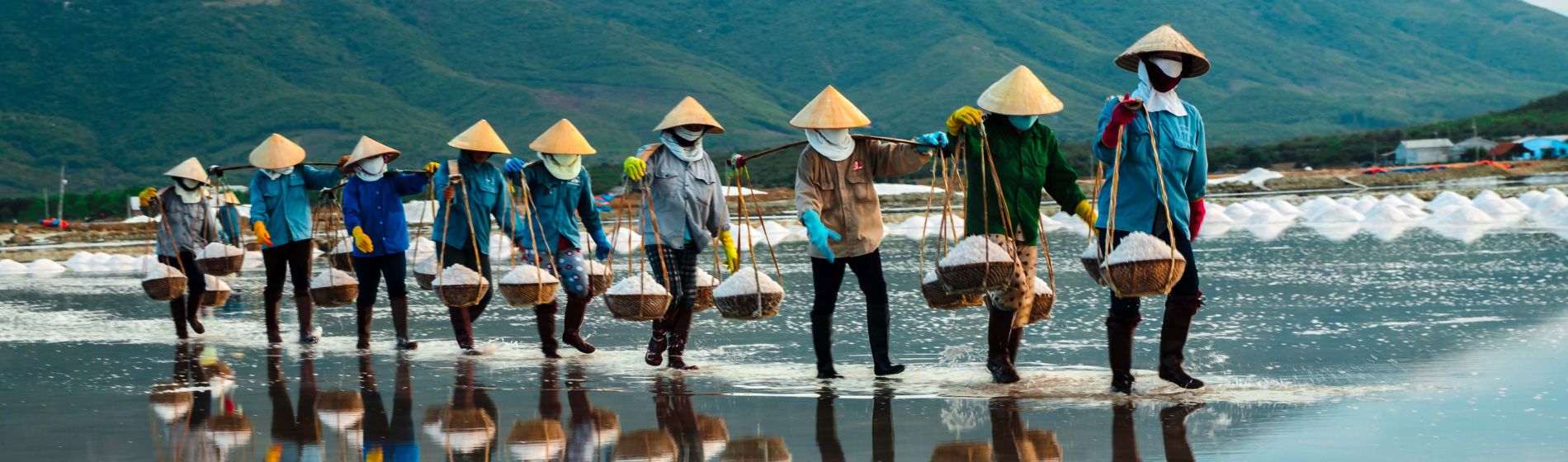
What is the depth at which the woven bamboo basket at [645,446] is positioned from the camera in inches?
258

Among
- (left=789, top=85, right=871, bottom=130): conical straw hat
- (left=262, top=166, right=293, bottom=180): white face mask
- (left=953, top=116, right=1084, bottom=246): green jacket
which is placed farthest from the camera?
(left=262, top=166, right=293, bottom=180): white face mask

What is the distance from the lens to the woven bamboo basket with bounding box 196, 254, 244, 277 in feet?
41.5

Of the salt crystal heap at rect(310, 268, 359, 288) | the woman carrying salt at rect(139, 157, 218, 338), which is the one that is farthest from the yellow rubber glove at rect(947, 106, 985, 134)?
the woman carrying salt at rect(139, 157, 218, 338)

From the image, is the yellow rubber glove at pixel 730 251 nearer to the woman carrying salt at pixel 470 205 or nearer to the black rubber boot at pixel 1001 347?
the woman carrying salt at pixel 470 205

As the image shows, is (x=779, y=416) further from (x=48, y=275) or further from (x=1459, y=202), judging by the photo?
(x=1459, y=202)

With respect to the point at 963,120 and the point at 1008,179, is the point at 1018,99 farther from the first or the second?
the point at 1008,179

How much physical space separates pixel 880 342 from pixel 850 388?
0.52m

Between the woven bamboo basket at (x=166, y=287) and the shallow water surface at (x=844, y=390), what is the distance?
471 mm

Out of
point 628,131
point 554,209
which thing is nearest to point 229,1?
point 628,131

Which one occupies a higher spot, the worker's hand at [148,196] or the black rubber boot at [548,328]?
the worker's hand at [148,196]

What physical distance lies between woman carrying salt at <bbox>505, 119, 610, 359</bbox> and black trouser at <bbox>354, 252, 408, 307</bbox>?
1.23 m

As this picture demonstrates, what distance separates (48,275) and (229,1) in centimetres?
17842

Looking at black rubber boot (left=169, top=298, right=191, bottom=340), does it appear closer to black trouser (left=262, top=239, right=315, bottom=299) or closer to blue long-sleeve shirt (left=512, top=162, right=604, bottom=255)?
black trouser (left=262, top=239, right=315, bottom=299)

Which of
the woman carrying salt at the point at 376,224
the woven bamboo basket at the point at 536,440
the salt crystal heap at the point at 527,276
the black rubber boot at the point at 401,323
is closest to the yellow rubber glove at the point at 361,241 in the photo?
the woman carrying salt at the point at 376,224
